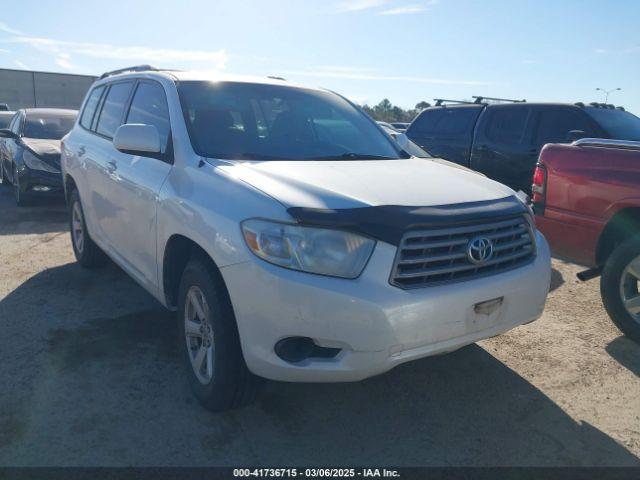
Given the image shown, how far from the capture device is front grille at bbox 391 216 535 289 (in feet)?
8.30

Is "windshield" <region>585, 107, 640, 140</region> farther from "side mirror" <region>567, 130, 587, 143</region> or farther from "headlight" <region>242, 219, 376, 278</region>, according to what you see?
"headlight" <region>242, 219, 376, 278</region>

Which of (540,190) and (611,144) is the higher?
(611,144)

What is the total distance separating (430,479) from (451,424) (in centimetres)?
50

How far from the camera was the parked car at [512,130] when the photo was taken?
7.77 metres

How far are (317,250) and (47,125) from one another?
367 inches

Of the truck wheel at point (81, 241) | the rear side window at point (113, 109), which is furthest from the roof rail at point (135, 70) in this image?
the truck wheel at point (81, 241)

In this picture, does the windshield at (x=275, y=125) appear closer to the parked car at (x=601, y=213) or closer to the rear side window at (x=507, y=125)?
the parked car at (x=601, y=213)

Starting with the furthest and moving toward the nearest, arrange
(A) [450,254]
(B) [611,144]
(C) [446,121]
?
1. (C) [446,121]
2. (B) [611,144]
3. (A) [450,254]

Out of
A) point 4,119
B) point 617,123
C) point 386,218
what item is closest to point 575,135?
point 617,123

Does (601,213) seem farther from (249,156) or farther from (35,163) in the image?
(35,163)

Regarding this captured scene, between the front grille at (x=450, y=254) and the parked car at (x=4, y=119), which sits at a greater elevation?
the front grille at (x=450, y=254)

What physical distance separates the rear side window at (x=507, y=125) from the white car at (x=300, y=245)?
532 cm

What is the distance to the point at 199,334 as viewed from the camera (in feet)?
10.1

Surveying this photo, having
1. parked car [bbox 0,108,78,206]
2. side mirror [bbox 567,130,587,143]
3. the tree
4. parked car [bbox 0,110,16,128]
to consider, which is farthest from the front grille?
the tree
